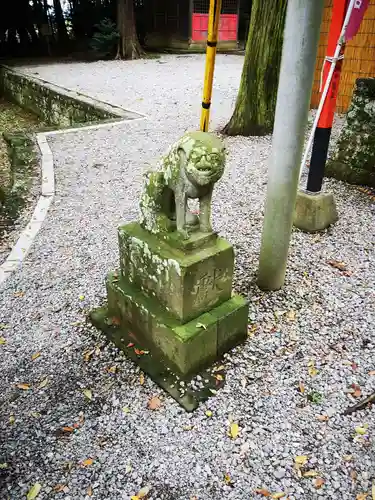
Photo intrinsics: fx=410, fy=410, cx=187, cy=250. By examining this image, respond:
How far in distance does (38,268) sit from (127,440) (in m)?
2.01

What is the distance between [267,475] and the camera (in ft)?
6.77

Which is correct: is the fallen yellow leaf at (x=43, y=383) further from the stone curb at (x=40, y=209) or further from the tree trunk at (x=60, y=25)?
the tree trunk at (x=60, y=25)

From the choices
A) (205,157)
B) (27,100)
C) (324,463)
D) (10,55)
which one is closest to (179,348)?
(324,463)

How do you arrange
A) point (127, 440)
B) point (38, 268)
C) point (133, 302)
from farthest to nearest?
point (38, 268) < point (133, 302) < point (127, 440)

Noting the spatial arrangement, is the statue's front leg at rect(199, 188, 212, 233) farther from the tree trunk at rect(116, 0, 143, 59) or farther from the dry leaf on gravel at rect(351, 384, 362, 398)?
the tree trunk at rect(116, 0, 143, 59)

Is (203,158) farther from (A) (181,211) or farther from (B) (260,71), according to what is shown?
(B) (260,71)

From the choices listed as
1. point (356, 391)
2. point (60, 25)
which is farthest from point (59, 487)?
point (60, 25)

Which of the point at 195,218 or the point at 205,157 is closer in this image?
the point at 205,157

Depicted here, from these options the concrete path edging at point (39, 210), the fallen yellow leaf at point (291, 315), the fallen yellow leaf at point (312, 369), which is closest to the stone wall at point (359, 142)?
the fallen yellow leaf at point (291, 315)

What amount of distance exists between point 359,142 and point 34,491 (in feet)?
15.9

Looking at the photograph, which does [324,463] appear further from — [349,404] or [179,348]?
[179,348]

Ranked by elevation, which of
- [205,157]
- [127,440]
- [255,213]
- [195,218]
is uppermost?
[205,157]

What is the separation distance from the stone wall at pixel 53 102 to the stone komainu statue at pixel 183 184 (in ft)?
20.1

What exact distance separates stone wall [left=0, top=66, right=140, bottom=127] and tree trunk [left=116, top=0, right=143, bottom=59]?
4448mm
